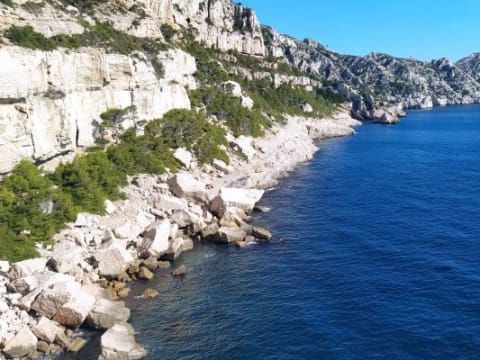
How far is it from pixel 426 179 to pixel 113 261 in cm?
5897

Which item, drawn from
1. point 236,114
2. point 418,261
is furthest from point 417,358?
point 236,114

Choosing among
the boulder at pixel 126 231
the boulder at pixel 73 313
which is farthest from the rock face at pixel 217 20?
the boulder at pixel 73 313

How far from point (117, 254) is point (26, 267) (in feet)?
26.8

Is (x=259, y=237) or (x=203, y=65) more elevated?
(x=203, y=65)

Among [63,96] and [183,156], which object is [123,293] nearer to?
[63,96]

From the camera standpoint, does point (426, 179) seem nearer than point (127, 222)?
No

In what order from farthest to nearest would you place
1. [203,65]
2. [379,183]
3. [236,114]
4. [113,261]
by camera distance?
[203,65] < [236,114] < [379,183] < [113,261]

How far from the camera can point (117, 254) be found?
1668 inches

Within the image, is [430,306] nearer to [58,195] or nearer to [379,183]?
[58,195]

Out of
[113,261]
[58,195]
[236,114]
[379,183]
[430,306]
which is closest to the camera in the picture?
[430,306]

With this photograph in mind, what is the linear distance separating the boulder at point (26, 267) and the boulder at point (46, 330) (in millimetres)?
5739

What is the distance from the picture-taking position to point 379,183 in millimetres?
77125

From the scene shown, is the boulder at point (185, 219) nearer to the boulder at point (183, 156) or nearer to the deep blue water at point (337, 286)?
the deep blue water at point (337, 286)

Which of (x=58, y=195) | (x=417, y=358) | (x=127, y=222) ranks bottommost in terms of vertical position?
(x=417, y=358)
